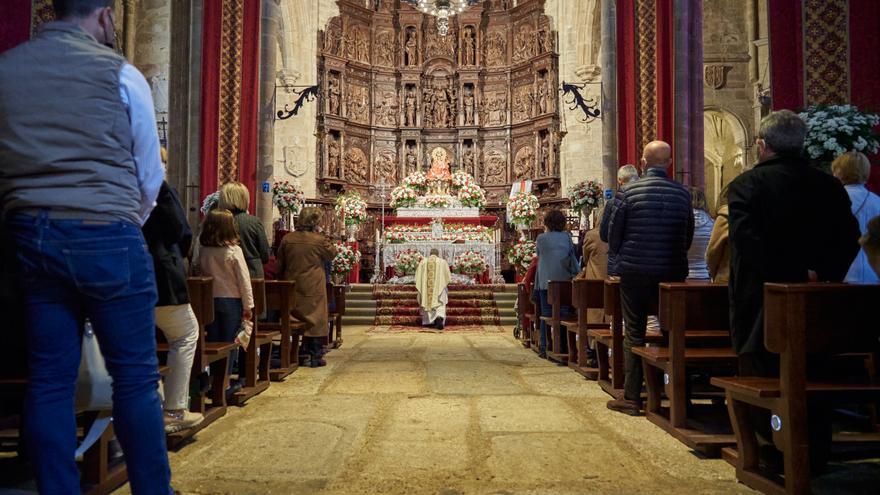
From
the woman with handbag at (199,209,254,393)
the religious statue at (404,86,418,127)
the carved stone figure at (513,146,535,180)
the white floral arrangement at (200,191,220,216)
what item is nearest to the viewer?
the woman with handbag at (199,209,254,393)

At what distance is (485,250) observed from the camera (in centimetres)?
1392

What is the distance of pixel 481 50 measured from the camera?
19344 millimetres

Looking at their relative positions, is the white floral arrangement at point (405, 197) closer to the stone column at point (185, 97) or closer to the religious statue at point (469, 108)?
the religious statue at point (469, 108)

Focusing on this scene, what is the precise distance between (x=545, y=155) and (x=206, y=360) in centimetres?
1494

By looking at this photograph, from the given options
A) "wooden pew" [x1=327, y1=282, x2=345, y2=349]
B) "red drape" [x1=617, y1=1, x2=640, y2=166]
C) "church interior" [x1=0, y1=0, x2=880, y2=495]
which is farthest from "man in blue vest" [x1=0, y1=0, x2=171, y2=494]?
"red drape" [x1=617, y1=1, x2=640, y2=166]

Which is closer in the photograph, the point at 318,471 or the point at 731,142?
the point at 318,471

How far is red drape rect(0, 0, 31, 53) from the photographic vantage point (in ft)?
18.4

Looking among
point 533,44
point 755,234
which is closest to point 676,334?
point 755,234

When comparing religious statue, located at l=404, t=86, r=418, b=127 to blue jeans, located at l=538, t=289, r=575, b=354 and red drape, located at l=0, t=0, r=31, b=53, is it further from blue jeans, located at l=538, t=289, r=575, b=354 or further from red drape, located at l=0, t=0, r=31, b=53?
red drape, located at l=0, t=0, r=31, b=53

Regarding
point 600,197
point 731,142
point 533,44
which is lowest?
point 600,197

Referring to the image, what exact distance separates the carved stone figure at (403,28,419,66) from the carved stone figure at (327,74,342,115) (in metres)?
2.28

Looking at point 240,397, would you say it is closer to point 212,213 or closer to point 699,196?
point 212,213

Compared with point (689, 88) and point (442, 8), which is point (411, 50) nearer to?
point (442, 8)

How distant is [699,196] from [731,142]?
1139 cm
